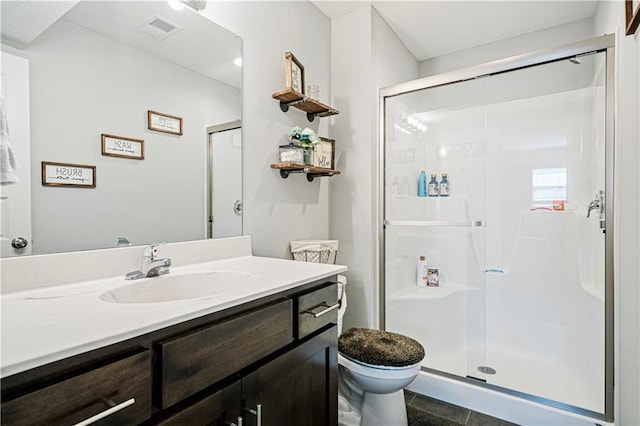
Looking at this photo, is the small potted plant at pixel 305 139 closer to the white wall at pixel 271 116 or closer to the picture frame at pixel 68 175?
the white wall at pixel 271 116

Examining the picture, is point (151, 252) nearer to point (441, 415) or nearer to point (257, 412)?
point (257, 412)

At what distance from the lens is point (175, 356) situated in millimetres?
721

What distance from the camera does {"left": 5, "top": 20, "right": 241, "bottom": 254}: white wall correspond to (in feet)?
3.30

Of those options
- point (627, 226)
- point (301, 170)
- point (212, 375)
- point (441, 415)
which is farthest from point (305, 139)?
point (441, 415)

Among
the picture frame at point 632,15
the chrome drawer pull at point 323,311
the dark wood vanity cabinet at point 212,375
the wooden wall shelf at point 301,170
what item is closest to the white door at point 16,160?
the dark wood vanity cabinet at point 212,375

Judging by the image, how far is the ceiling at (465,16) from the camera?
211cm

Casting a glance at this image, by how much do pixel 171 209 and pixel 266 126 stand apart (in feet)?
2.28

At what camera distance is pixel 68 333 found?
2.03ft

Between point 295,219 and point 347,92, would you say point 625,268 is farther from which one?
point 347,92

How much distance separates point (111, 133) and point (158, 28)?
485mm

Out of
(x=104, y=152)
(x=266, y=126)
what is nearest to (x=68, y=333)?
(x=104, y=152)

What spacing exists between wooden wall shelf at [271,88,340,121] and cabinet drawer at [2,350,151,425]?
1.43 m

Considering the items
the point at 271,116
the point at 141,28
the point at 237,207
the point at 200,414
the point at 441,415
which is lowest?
the point at 441,415

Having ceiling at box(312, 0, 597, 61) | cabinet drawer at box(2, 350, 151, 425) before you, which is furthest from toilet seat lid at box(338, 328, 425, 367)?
ceiling at box(312, 0, 597, 61)
